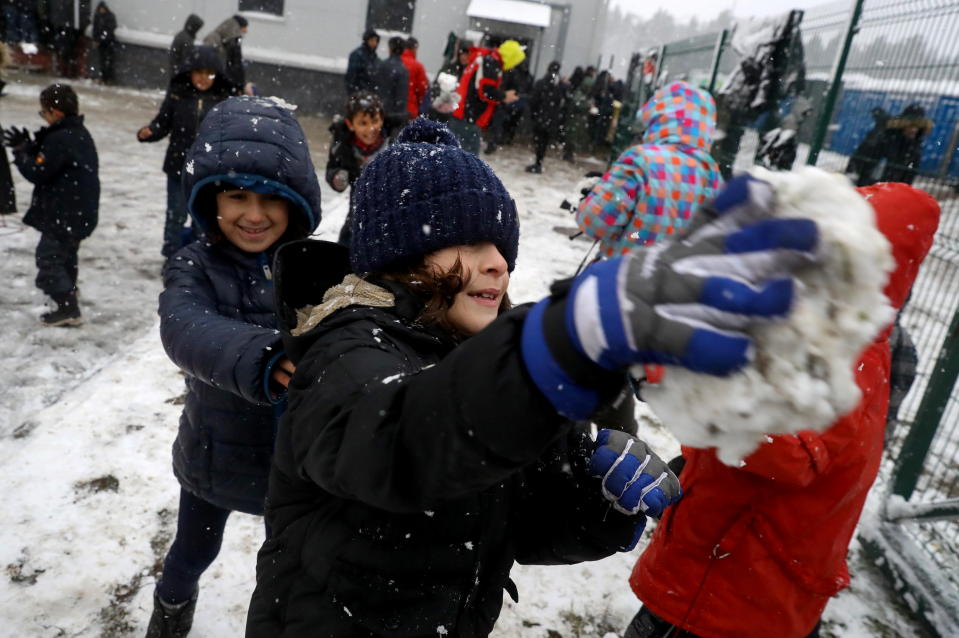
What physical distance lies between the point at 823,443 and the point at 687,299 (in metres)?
1.14

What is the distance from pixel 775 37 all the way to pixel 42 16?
16617mm

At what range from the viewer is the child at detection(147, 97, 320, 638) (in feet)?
5.92

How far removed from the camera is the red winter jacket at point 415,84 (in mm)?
10094

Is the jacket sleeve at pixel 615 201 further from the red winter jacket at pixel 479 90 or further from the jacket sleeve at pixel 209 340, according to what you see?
the red winter jacket at pixel 479 90

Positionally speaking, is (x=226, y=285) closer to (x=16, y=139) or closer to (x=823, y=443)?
(x=823, y=443)

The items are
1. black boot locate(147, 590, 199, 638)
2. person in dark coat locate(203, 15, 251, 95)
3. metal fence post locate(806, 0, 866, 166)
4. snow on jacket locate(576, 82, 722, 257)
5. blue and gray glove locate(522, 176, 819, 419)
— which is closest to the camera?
blue and gray glove locate(522, 176, 819, 419)

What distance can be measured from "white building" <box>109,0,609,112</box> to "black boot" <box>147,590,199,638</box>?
50.6 ft

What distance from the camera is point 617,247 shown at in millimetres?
3133

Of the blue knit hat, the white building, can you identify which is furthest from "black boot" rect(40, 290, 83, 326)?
the white building

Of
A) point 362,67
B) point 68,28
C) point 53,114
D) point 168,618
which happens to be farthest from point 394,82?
point 68,28

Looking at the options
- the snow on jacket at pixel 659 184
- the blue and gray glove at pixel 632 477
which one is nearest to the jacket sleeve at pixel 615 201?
the snow on jacket at pixel 659 184

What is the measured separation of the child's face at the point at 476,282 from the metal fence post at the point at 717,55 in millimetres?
7277

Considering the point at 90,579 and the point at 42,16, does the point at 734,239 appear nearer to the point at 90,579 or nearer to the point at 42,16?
the point at 90,579

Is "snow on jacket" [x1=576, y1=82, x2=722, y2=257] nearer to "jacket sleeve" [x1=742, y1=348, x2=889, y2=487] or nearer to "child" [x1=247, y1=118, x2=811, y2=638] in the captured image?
"jacket sleeve" [x1=742, y1=348, x2=889, y2=487]
